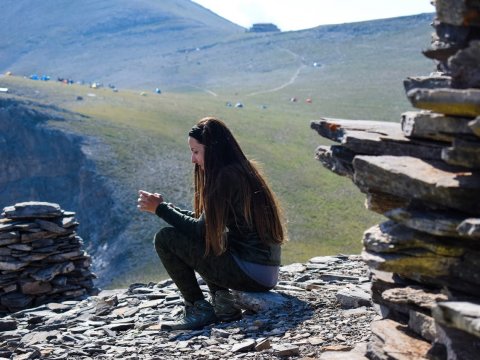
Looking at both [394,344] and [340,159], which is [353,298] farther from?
[394,344]

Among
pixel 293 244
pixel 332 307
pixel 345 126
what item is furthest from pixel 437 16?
pixel 293 244

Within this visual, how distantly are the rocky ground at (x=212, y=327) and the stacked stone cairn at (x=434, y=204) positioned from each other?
0.84m

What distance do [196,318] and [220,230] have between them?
1379 millimetres

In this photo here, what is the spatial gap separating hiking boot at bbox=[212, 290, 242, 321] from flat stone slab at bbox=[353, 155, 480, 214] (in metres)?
3.33

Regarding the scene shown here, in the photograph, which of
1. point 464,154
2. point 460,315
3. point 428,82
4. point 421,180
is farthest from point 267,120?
point 460,315

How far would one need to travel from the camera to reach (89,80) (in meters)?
178

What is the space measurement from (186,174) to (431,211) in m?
50.7

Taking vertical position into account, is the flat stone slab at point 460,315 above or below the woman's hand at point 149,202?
below

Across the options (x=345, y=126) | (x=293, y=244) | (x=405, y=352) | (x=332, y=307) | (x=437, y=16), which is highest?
(x=437, y=16)

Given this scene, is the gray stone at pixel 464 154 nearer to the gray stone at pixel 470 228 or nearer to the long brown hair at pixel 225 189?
the gray stone at pixel 470 228

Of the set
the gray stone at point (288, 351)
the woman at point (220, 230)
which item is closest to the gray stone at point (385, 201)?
the gray stone at point (288, 351)

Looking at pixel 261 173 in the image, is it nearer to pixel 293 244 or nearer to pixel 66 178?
pixel 293 244

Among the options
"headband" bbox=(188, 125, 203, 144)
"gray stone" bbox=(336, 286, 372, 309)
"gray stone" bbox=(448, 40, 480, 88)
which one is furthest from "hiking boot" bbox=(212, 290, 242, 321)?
"gray stone" bbox=(448, 40, 480, 88)

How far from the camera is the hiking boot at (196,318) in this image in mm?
10344
